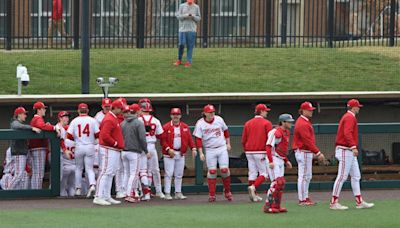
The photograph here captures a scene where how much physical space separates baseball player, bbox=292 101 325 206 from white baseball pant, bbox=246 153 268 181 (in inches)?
31.5

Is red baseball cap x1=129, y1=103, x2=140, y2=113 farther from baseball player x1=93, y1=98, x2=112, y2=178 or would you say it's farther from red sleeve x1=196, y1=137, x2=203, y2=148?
red sleeve x1=196, y1=137, x2=203, y2=148

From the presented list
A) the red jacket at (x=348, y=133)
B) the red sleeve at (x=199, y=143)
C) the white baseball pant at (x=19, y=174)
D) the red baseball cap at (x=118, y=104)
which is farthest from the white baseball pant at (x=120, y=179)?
the red jacket at (x=348, y=133)

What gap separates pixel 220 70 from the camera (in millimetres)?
25328

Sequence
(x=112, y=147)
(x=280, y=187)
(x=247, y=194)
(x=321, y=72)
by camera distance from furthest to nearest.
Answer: (x=321, y=72)
(x=247, y=194)
(x=112, y=147)
(x=280, y=187)

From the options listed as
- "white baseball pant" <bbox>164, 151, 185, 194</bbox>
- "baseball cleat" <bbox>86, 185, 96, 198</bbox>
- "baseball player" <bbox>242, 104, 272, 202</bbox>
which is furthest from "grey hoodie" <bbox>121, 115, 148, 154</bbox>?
"baseball player" <bbox>242, 104, 272, 202</bbox>

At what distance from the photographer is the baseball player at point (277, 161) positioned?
16.7m

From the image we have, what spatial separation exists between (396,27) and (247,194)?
9.21 meters

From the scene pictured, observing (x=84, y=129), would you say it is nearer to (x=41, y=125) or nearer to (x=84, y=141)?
(x=84, y=141)

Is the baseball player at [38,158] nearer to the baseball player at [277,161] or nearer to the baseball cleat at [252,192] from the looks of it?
the baseball cleat at [252,192]

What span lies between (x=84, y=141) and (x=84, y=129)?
26 centimetres

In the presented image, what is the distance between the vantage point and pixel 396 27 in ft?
90.6

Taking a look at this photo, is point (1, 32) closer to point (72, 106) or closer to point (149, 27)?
point (149, 27)

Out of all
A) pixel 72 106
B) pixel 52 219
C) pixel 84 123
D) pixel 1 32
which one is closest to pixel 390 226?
pixel 52 219

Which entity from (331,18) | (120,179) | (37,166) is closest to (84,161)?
(120,179)
